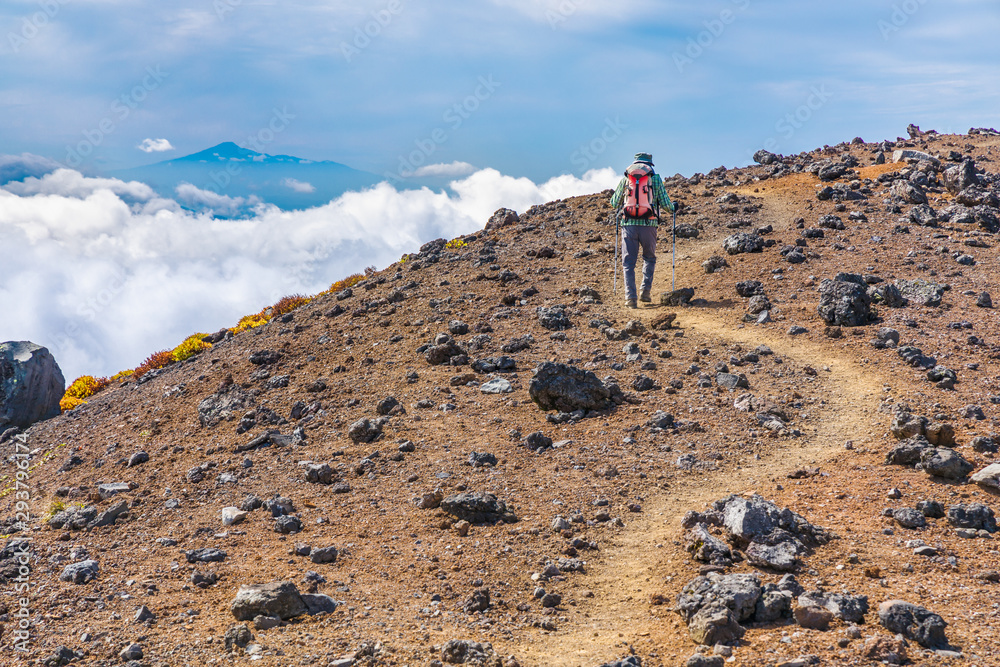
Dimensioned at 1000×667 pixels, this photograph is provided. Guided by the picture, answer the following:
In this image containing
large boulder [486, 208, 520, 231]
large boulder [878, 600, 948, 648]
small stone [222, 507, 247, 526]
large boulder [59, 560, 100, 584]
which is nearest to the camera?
large boulder [878, 600, 948, 648]

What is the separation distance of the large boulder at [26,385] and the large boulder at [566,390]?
1555cm

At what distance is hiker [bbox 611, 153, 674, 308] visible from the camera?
17.1 metres

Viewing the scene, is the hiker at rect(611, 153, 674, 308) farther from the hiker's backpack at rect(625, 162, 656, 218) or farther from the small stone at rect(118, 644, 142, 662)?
the small stone at rect(118, 644, 142, 662)

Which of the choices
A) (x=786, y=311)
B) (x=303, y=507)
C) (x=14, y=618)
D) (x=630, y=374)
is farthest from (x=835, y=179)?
(x=14, y=618)

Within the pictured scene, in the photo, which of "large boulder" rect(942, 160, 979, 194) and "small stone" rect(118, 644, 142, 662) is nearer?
"small stone" rect(118, 644, 142, 662)

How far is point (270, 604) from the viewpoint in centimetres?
701

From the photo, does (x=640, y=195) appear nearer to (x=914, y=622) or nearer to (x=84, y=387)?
(x=914, y=622)

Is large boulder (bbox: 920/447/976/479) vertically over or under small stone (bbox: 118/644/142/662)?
over

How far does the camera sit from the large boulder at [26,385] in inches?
→ 750

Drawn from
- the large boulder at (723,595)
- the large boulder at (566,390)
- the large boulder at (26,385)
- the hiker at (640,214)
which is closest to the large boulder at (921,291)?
the hiker at (640,214)

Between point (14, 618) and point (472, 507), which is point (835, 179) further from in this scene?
point (14, 618)

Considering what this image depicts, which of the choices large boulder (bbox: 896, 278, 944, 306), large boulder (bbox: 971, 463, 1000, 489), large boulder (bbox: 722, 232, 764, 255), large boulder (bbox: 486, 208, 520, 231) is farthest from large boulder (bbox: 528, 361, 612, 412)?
large boulder (bbox: 486, 208, 520, 231)

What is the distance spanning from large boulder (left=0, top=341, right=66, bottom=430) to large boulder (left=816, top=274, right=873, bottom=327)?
68.5 feet

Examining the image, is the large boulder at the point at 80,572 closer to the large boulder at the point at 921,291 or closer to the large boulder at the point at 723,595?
the large boulder at the point at 723,595
